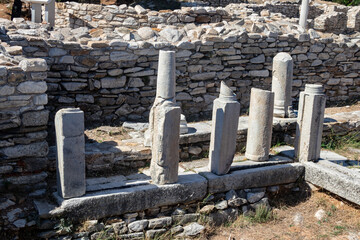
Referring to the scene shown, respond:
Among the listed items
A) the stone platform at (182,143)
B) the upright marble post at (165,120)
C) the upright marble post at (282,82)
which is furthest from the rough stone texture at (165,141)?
the upright marble post at (282,82)

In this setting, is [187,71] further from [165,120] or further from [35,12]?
[35,12]

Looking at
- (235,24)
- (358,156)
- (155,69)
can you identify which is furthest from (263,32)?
(358,156)

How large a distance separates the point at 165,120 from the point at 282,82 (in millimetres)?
3371

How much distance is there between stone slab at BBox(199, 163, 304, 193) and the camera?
5.86 m

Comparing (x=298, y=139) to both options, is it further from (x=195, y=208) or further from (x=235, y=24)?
(x=235, y=24)

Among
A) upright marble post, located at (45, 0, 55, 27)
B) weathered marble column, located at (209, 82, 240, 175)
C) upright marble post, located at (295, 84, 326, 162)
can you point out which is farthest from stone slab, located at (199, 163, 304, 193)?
upright marble post, located at (45, 0, 55, 27)

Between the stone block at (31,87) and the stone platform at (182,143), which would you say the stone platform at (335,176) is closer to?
the stone platform at (182,143)

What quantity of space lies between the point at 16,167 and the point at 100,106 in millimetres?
2812

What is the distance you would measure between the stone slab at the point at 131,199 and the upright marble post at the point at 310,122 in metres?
1.93

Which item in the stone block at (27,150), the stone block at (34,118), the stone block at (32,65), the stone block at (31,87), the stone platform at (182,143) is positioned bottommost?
the stone platform at (182,143)

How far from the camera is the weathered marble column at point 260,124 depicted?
6289 mm

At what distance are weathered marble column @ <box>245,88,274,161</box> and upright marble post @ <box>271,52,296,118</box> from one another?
1463 mm

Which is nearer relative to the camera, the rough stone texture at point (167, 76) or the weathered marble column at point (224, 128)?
the rough stone texture at point (167, 76)

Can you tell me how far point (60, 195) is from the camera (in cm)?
499
